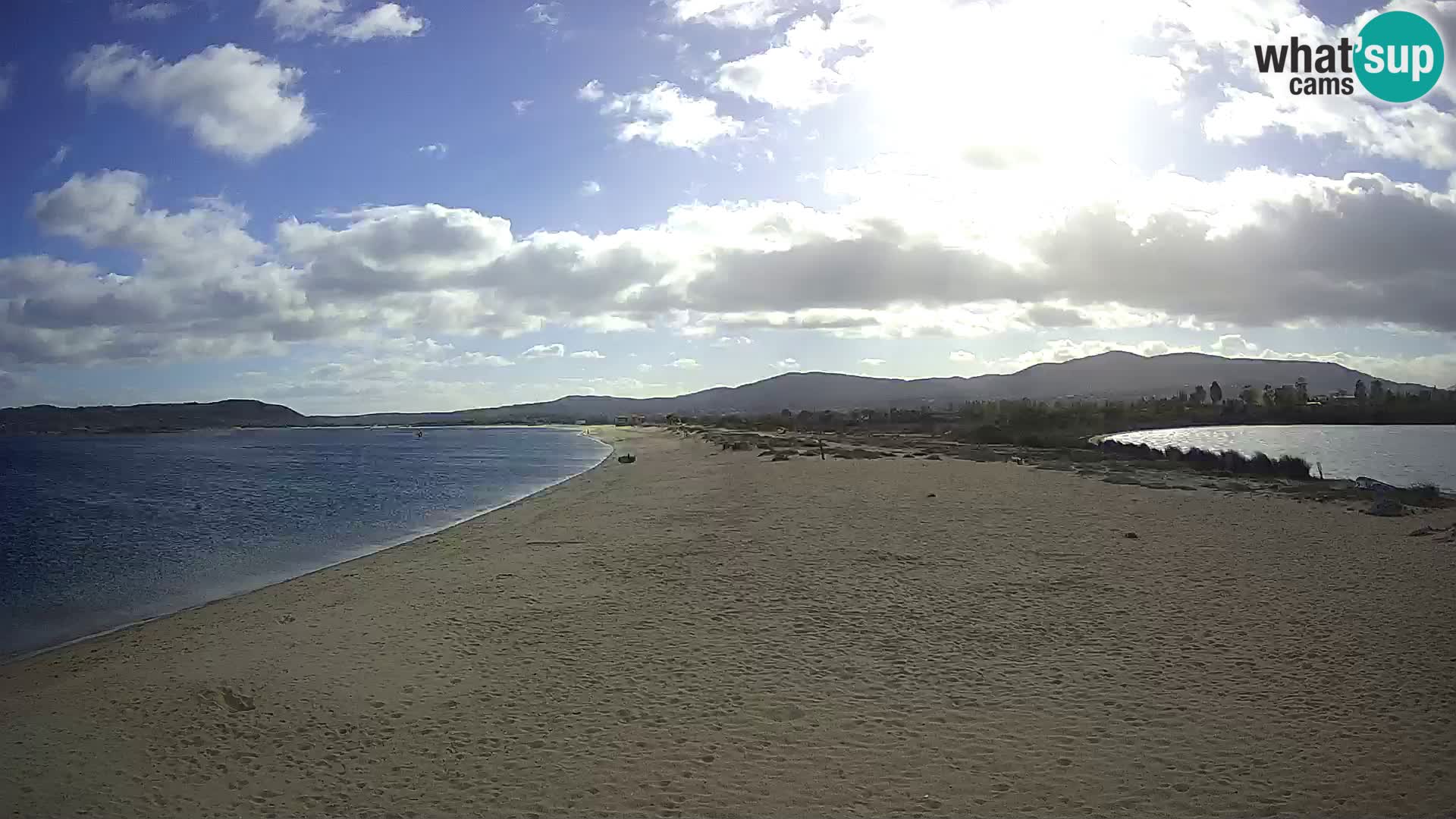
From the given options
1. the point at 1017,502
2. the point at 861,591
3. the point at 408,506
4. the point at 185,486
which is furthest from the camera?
the point at 185,486

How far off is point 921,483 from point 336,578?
50.7ft

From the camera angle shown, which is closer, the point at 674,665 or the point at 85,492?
the point at 674,665

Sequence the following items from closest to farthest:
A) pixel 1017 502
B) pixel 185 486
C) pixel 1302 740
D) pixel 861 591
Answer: pixel 1302 740 < pixel 861 591 < pixel 1017 502 < pixel 185 486

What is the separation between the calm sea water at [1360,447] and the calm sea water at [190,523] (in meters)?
33.9

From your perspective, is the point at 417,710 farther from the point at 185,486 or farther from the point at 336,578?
the point at 185,486

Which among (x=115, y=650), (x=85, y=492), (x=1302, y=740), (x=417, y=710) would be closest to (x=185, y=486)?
(x=85, y=492)

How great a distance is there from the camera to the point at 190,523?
80.3 ft

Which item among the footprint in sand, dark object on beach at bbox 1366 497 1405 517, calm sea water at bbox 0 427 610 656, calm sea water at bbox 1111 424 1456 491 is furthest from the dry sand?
calm sea water at bbox 1111 424 1456 491

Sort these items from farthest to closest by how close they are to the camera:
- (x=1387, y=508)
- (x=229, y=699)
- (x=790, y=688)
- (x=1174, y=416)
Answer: (x=1174, y=416), (x=1387, y=508), (x=229, y=699), (x=790, y=688)

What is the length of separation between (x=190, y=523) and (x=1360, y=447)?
62646 mm

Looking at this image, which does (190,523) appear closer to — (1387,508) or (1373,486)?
(1387,508)

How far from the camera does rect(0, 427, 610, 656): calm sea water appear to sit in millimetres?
14391

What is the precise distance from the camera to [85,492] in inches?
1367

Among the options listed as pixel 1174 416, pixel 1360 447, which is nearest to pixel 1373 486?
pixel 1360 447
